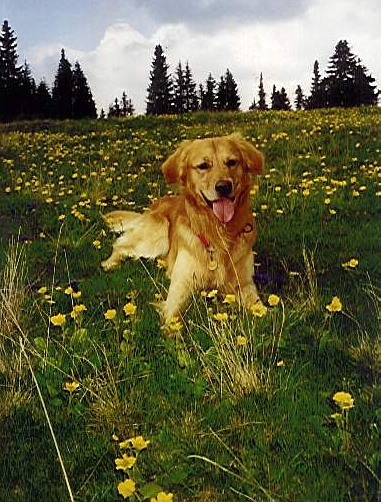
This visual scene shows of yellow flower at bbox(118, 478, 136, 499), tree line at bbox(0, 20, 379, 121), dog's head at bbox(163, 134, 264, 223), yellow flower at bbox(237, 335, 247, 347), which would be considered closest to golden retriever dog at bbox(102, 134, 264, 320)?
dog's head at bbox(163, 134, 264, 223)

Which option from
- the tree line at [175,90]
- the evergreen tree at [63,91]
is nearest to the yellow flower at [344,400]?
the tree line at [175,90]

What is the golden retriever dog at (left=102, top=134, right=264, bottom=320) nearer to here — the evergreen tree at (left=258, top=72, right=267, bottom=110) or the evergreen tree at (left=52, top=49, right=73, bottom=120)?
the evergreen tree at (left=258, top=72, right=267, bottom=110)

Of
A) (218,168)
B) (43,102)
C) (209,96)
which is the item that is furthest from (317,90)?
(43,102)

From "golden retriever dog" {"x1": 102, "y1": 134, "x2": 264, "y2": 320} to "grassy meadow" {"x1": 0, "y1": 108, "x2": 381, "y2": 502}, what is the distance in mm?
71

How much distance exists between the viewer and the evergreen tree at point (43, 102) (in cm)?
260

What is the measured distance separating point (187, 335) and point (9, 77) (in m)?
1.25

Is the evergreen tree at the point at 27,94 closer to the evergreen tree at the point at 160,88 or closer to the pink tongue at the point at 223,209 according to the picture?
the evergreen tree at the point at 160,88

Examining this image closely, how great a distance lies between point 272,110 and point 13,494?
1639 millimetres

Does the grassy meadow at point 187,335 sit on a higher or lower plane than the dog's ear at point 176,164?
lower

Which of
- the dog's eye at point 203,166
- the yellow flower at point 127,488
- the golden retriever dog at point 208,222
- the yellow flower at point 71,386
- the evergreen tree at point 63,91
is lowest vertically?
the yellow flower at point 127,488

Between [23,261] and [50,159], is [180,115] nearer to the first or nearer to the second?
[50,159]

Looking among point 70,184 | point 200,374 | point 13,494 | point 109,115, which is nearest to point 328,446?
point 200,374

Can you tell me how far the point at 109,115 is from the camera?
2602mm

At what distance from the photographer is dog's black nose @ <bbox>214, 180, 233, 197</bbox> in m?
2.78
